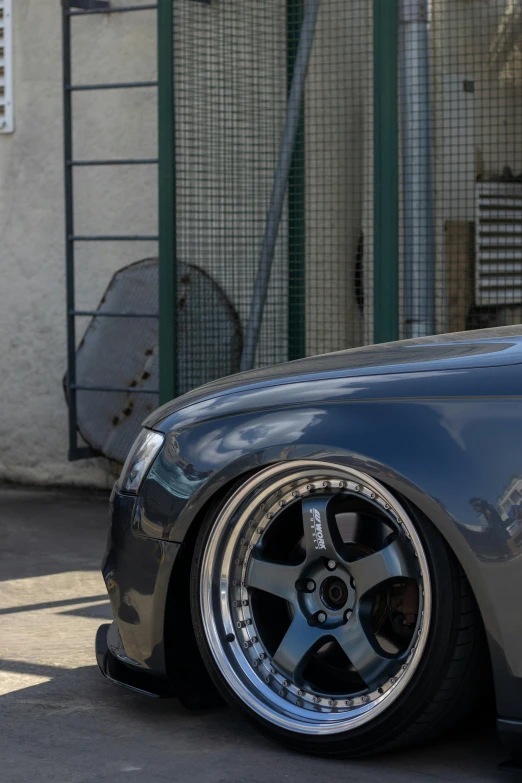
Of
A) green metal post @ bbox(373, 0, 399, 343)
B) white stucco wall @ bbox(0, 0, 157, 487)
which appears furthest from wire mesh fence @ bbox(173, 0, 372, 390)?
white stucco wall @ bbox(0, 0, 157, 487)

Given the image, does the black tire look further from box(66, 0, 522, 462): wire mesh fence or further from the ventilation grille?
the ventilation grille

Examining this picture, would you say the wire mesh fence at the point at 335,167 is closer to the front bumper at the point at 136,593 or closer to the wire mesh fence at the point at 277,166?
the wire mesh fence at the point at 277,166

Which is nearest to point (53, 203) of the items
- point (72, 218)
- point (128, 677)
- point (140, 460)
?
point (72, 218)

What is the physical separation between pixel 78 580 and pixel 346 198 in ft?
9.27

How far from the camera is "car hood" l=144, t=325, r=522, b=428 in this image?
3.41 meters

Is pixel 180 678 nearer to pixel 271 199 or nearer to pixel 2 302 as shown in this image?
pixel 271 199

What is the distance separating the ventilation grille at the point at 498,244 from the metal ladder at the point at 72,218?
2052mm

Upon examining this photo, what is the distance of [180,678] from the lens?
3.81 meters

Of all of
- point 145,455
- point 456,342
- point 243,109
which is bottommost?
point 145,455

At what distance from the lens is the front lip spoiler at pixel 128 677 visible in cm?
385

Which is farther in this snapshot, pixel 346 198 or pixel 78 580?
pixel 346 198

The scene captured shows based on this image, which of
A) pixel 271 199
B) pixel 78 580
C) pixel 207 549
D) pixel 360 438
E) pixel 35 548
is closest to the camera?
pixel 360 438

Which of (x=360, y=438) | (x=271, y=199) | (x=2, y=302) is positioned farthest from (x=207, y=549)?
(x=2, y=302)

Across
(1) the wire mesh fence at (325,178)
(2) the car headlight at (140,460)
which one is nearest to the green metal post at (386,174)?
(1) the wire mesh fence at (325,178)
